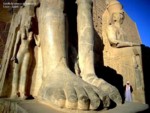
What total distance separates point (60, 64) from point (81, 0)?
23.9 inches

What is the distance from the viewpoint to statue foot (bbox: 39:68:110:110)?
3.24ft

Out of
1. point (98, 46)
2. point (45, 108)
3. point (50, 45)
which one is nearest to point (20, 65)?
point (50, 45)

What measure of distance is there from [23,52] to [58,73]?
1.30ft

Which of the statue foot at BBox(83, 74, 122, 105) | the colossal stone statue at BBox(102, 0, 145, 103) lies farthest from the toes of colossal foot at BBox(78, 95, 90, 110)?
the colossal stone statue at BBox(102, 0, 145, 103)

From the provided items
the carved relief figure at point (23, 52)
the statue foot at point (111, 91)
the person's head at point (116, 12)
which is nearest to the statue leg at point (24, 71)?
the carved relief figure at point (23, 52)

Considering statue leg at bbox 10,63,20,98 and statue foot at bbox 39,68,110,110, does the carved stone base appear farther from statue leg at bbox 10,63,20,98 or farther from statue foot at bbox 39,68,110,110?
statue leg at bbox 10,63,20,98

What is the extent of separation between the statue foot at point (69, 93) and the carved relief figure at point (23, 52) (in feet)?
1.10

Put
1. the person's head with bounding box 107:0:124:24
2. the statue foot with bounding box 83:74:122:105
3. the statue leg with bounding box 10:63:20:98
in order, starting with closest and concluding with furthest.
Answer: the statue foot with bounding box 83:74:122:105
the statue leg with bounding box 10:63:20:98
the person's head with bounding box 107:0:124:24

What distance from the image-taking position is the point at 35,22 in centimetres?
158

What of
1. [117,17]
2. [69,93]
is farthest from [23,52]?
[117,17]

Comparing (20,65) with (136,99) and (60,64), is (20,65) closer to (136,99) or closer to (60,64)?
(60,64)

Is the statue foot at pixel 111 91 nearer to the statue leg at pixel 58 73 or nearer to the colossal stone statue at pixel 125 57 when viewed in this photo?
the statue leg at pixel 58 73

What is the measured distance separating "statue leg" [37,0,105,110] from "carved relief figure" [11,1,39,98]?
9cm

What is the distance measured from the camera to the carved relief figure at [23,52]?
4.81 ft
